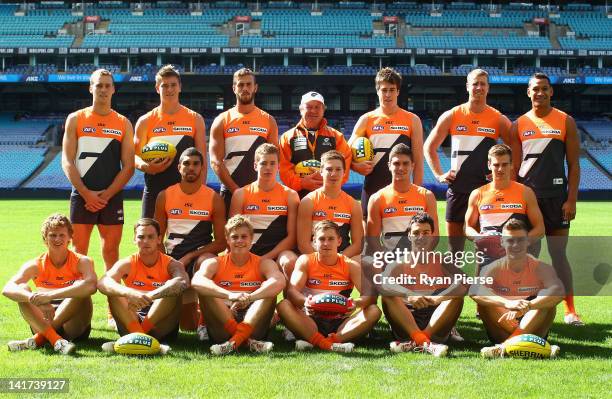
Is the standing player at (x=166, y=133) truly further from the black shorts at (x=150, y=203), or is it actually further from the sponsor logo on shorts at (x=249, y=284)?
the sponsor logo on shorts at (x=249, y=284)

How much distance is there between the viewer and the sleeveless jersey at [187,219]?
6098 millimetres

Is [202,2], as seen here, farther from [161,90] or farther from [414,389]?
[414,389]

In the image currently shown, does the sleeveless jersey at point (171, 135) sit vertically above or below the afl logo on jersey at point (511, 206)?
above

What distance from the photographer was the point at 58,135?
36438 millimetres

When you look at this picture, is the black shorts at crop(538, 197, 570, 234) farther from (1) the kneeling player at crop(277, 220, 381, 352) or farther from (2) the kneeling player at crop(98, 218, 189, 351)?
(2) the kneeling player at crop(98, 218, 189, 351)

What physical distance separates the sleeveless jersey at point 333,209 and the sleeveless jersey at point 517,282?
131 cm

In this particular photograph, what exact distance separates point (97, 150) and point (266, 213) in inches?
68.0

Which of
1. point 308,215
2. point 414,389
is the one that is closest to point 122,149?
point 308,215

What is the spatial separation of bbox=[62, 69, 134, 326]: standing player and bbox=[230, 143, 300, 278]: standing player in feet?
3.94

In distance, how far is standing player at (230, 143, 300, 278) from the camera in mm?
6004

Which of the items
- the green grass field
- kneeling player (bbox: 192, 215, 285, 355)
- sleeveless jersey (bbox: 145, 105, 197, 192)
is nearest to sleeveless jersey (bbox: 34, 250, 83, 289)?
the green grass field

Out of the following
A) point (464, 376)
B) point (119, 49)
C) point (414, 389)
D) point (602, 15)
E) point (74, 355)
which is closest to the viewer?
point (414, 389)

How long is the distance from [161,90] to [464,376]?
3.88 meters

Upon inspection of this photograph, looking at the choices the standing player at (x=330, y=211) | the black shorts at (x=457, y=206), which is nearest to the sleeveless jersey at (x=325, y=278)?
the standing player at (x=330, y=211)
